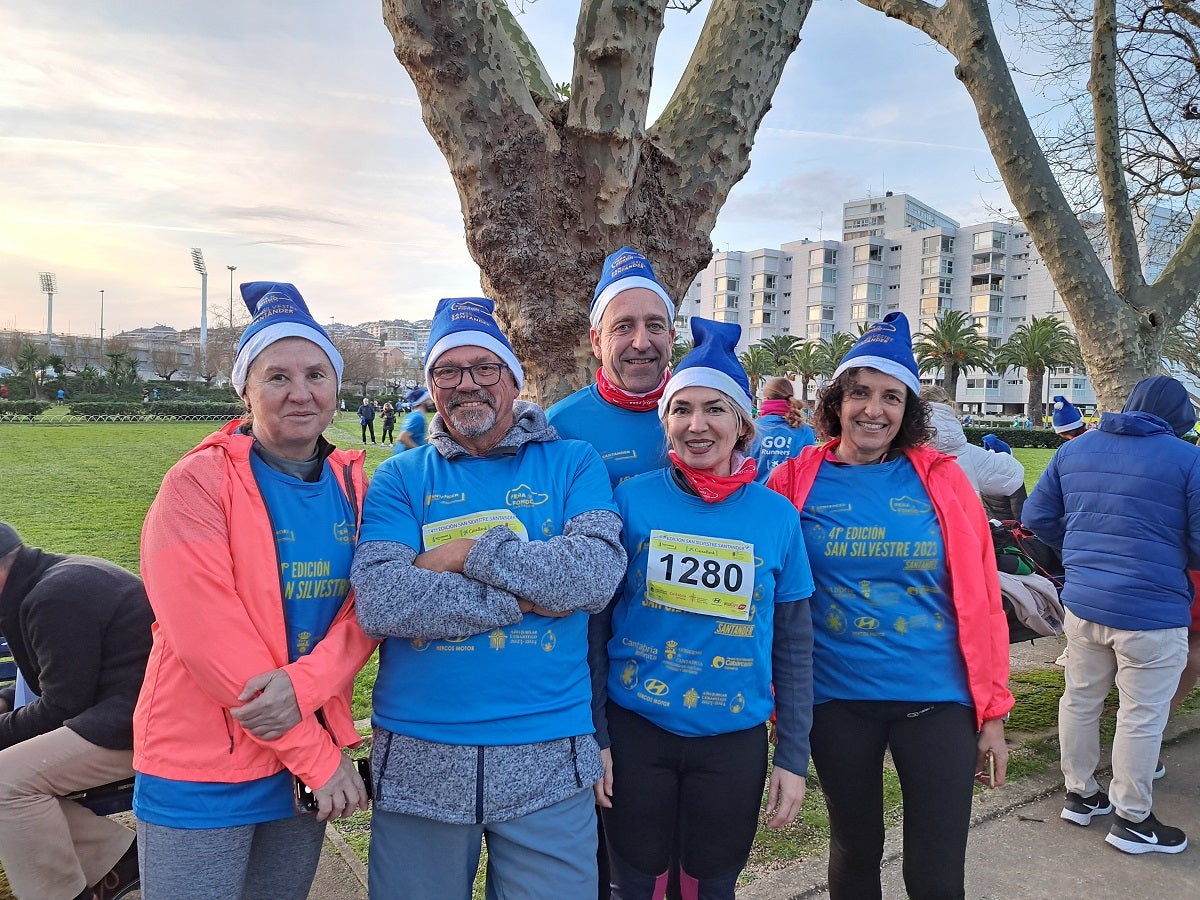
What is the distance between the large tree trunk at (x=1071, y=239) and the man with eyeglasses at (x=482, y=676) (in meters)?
6.07

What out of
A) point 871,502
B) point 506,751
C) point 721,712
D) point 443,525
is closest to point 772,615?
point 721,712

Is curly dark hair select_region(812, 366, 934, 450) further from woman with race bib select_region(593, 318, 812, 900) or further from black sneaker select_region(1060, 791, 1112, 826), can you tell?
black sneaker select_region(1060, 791, 1112, 826)

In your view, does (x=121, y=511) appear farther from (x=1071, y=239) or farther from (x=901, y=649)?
(x=1071, y=239)

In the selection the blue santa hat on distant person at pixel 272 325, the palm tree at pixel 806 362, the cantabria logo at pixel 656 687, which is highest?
the palm tree at pixel 806 362

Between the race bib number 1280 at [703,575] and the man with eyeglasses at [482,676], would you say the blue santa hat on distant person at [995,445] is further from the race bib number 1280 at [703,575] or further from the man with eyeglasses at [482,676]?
the man with eyeglasses at [482,676]

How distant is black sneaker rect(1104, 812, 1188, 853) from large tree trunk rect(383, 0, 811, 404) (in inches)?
130

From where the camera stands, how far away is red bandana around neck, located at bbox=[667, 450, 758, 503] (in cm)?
227

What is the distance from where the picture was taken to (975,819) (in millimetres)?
3701

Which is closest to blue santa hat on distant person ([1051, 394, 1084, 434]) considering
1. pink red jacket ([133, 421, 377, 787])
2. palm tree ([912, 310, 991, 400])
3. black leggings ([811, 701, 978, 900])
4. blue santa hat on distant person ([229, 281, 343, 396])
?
black leggings ([811, 701, 978, 900])

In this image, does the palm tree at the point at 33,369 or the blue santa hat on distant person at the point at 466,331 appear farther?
the palm tree at the point at 33,369

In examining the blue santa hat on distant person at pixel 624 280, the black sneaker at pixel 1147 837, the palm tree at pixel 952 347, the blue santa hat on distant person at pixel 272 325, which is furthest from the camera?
the palm tree at pixel 952 347

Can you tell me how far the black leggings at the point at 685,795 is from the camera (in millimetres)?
2227

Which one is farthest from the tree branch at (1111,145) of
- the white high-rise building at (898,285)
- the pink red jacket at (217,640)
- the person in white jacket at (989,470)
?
the white high-rise building at (898,285)

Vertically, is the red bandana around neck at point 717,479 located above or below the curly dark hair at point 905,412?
below
